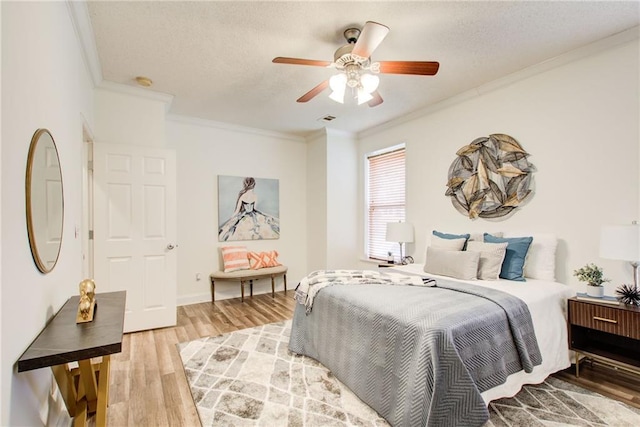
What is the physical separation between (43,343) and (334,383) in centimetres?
175

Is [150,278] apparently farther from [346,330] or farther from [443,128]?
[443,128]

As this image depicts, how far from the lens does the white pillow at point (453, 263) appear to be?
2.83 meters

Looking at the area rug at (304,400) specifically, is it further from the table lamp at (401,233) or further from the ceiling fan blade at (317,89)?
the ceiling fan blade at (317,89)

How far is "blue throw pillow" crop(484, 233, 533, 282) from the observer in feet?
9.04

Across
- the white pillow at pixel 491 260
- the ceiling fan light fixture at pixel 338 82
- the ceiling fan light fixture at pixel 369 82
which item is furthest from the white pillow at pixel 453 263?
the ceiling fan light fixture at pixel 338 82

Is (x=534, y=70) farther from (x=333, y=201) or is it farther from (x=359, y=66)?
(x=333, y=201)

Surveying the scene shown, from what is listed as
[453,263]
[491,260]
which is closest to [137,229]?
[453,263]

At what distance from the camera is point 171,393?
219 centimetres

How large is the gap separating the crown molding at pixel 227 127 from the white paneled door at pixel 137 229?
1.00 metres

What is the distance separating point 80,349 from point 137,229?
2453 mm

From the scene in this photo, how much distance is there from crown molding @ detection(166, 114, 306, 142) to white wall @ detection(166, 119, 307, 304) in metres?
0.01

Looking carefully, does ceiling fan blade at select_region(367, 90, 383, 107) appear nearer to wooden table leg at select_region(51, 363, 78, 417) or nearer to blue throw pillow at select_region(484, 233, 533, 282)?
blue throw pillow at select_region(484, 233, 533, 282)

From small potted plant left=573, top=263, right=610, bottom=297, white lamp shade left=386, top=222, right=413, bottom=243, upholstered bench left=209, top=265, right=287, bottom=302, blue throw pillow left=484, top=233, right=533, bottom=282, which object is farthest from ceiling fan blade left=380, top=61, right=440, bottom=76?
upholstered bench left=209, top=265, right=287, bottom=302

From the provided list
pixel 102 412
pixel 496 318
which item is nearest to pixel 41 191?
pixel 102 412
